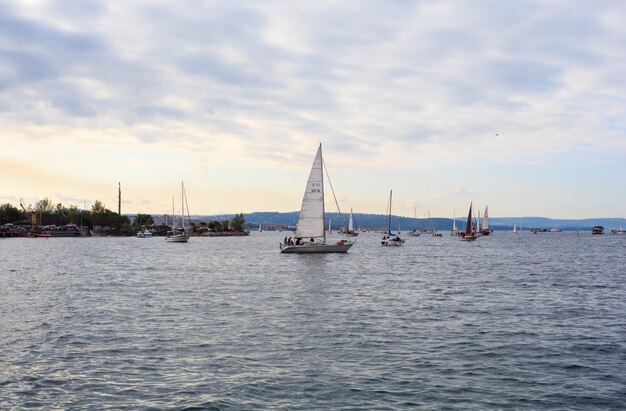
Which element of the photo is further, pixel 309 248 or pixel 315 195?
Result: pixel 309 248

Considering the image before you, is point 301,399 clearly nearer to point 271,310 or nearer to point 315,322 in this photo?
point 315,322

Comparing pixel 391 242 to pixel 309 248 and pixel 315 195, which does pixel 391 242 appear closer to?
pixel 309 248

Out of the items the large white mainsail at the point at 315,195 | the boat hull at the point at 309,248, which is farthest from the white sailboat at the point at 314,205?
the boat hull at the point at 309,248

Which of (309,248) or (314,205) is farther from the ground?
(314,205)

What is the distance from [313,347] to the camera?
2877 centimetres

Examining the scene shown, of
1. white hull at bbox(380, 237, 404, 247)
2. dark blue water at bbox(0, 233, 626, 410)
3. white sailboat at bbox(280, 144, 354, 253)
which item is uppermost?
white sailboat at bbox(280, 144, 354, 253)

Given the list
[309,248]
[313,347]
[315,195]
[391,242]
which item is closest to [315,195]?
[315,195]

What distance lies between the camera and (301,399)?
2062 cm

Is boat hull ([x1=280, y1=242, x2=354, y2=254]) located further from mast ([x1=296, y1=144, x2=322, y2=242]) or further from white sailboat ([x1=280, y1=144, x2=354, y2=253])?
mast ([x1=296, y1=144, x2=322, y2=242])

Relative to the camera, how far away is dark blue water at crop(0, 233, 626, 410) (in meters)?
21.1

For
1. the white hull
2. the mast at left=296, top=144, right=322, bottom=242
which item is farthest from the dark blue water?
the white hull

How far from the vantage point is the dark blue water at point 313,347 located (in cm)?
2109

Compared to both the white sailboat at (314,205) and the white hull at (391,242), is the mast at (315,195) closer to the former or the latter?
the white sailboat at (314,205)

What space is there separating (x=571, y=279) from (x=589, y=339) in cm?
3968
